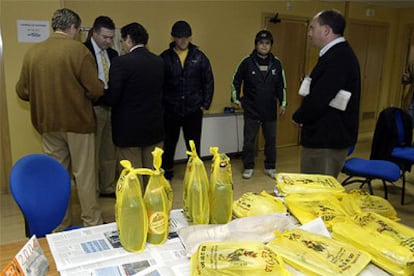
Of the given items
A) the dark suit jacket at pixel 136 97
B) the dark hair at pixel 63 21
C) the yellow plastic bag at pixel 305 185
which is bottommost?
the yellow plastic bag at pixel 305 185

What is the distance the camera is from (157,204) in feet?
3.97

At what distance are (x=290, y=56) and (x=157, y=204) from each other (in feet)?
14.2

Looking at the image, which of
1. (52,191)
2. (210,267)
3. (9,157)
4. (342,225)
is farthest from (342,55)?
(9,157)

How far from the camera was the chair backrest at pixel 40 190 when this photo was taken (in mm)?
1648

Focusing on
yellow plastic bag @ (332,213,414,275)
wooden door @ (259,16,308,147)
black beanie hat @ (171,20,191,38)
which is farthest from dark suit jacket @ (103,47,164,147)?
wooden door @ (259,16,308,147)

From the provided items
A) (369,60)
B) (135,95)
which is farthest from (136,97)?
(369,60)

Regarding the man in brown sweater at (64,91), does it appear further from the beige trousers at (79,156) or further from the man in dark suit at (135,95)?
the man in dark suit at (135,95)

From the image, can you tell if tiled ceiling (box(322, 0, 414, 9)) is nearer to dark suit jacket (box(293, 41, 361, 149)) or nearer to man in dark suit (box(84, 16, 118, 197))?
dark suit jacket (box(293, 41, 361, 149))

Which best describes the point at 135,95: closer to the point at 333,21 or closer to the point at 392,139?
the point at 333,21

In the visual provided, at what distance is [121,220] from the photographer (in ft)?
3.89

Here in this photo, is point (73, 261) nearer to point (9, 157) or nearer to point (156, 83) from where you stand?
point (156, 83)

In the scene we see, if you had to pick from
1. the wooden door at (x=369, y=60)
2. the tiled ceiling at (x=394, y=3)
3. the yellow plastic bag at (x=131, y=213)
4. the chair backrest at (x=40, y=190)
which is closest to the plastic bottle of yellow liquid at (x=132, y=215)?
the yellow plastic bag at (x=131, y=213)

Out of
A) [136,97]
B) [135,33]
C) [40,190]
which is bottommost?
[40,190]

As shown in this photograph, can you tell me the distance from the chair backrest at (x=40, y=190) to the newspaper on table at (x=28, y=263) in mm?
650
